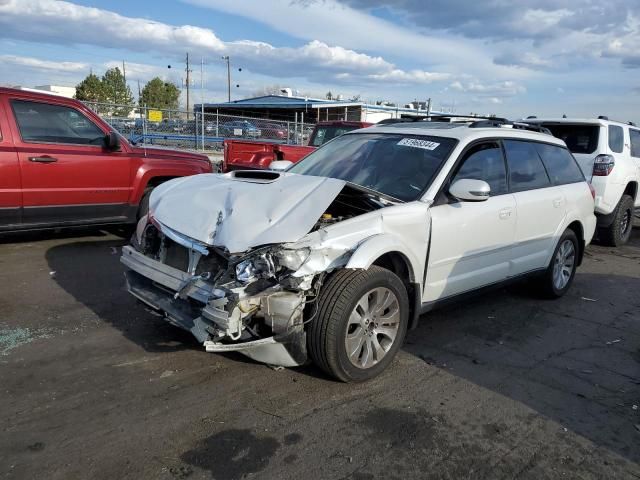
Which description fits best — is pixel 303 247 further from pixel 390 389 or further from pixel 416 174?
pixel 416 174

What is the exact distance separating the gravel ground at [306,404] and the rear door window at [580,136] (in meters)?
4.44

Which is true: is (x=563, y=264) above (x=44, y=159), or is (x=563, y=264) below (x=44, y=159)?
below

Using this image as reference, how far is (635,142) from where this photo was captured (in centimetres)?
949

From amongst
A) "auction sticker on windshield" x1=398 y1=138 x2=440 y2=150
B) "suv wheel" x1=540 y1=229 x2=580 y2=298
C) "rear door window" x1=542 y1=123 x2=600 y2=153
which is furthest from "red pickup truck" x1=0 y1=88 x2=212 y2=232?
"rear door window" x1=542 y1=123 x2=600 y2=153

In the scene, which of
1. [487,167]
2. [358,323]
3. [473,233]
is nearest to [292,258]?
[358,323]

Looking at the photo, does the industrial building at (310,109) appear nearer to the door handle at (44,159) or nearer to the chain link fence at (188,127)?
the chain link fence at (188,127)

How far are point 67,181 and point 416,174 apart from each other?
14.8 feet

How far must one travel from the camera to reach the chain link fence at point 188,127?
840 inches

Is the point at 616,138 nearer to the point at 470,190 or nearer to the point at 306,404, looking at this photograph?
the point at 470,190

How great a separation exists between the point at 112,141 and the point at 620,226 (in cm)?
813

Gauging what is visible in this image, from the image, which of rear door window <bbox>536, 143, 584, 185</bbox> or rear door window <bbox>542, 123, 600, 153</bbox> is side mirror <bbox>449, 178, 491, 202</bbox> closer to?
rear door window <bbox>536, 143, 584, 185</bbox>

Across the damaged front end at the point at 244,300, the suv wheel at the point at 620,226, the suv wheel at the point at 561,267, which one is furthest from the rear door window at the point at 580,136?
the damaged front end at the point at 244,300

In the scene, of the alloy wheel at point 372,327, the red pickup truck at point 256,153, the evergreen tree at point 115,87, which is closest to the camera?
the alloy wheel at point 372,327

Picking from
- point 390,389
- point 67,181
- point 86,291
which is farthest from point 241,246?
point 67,181
